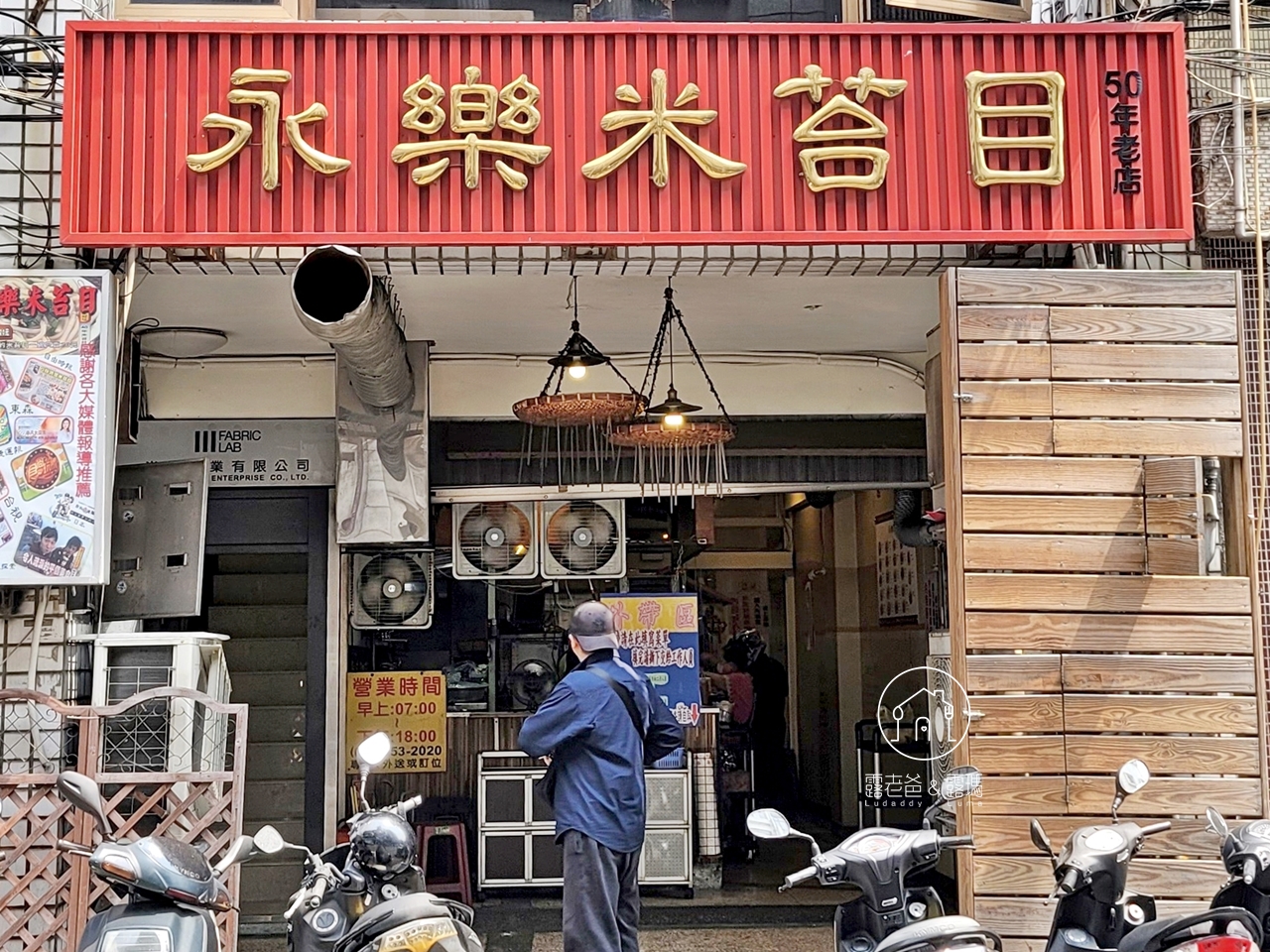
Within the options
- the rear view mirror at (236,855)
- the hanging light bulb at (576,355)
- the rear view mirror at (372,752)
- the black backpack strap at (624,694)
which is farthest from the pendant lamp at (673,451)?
the rear view mirror at (236,855)

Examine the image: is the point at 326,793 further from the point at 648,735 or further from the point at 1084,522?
the point at 1084,522

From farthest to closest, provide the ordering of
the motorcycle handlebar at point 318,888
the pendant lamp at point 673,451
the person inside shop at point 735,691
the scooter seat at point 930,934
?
1. the person inside shop at point 735,691
2. the pendant lamp at point 673,451
3. the motorcycle handlebar at point 318,888
4. the scooter seat at point 930,934

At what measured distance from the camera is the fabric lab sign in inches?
235

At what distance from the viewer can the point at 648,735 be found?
19.1 ft

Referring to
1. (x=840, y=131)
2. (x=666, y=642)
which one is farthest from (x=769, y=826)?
(x=666, y=642)

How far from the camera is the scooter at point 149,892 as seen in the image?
396 cm

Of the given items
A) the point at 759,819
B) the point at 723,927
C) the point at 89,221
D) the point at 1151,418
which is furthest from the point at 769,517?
the point at 759,819

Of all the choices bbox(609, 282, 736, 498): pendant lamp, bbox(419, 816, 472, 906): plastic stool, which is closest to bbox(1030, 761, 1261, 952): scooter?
bbox(609, 282, 736, 498): pendant lamp

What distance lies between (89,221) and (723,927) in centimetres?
549

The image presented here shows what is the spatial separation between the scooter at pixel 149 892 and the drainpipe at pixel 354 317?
8.26 feet

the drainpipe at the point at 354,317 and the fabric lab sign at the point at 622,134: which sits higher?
the fabric lab sign at the point at 622,134

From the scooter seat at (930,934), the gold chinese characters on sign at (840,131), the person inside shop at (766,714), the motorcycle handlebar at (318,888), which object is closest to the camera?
the scooter seat at (930,934)

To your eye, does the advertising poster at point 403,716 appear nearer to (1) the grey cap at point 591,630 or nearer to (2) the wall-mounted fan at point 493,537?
(2) the wall-mounted fan at point 493,537

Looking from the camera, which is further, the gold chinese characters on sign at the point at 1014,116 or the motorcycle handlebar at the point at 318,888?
the gold chinese characters on sign at the point at 1014,116
